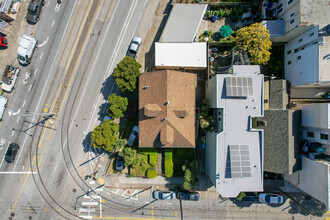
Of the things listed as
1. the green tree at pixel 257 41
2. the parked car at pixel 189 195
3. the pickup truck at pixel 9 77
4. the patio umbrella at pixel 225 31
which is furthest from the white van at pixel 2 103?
the green tree at pixel 257 41

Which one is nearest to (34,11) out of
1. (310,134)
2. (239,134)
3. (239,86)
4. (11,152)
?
(11,152)

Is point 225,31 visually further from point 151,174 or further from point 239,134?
point 151,174

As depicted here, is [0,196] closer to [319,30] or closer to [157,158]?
[157,158]

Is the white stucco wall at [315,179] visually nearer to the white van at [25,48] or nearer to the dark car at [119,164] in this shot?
the dark car at [119,164]

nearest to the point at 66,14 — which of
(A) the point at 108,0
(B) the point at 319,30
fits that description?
(A) the point at 108,0

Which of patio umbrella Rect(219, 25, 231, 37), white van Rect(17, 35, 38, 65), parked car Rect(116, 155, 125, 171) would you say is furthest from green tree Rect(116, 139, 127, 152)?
patio umbrella Rect(219, 25, 231, 37)
